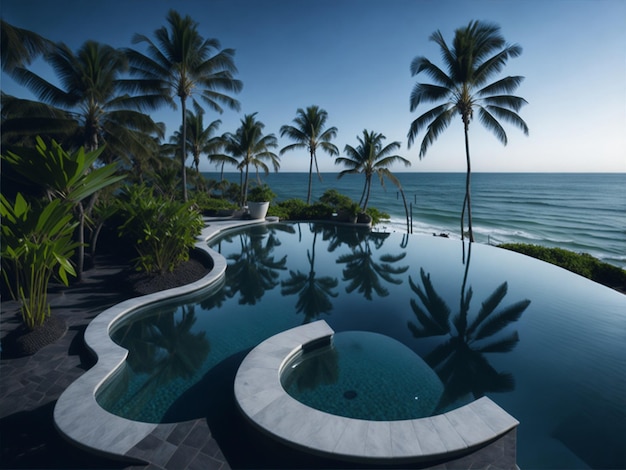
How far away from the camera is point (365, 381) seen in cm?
541

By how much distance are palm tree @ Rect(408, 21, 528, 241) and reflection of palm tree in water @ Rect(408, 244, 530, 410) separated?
9.06 m

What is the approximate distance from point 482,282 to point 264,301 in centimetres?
777

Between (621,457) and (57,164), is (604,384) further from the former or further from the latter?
(57,164)

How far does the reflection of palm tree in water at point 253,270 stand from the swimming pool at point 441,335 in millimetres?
74

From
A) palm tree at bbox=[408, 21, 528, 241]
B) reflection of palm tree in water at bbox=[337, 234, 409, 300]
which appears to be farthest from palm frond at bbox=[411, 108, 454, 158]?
reflection of palm tree in water at bbox=[337, 234, 409, 300]

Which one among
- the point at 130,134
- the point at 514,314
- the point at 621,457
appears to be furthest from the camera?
the point at 130,134

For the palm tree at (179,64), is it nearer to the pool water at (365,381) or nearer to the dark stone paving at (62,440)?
the dark stone paving at (62,440)

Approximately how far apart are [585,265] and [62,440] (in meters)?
16.7

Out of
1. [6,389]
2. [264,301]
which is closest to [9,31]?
[6,389]

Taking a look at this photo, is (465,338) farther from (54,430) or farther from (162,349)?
(54,430)

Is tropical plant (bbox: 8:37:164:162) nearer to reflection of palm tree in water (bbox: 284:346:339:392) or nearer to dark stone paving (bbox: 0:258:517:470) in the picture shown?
dark stone paving (bbox: 0:258:517:470)

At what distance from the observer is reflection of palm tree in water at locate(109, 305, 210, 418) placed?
5.30 meters

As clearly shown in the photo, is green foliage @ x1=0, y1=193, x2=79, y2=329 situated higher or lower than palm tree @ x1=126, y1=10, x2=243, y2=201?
lower

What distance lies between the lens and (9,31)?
745 cm
